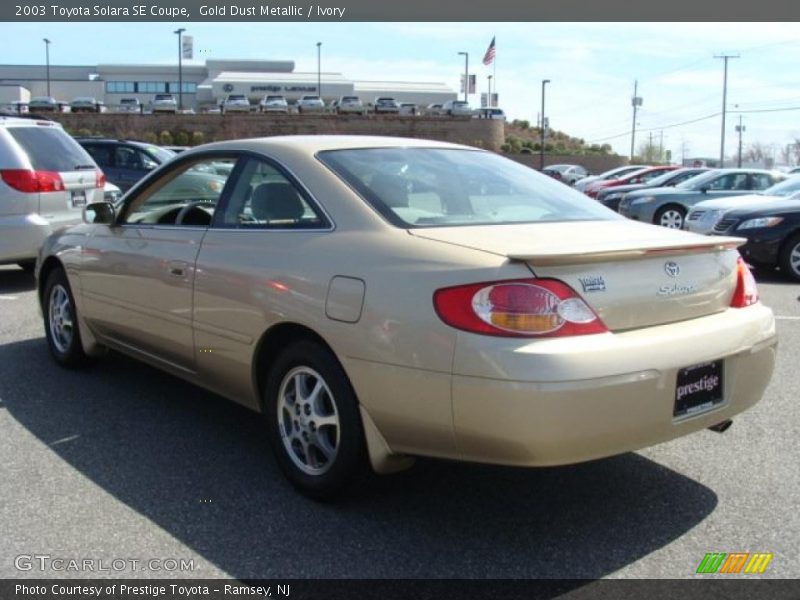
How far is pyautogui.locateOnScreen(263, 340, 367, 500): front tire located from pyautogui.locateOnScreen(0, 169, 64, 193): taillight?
5.92m

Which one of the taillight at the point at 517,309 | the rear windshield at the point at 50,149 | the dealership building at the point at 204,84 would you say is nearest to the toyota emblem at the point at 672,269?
the taillight at the point at 517,309

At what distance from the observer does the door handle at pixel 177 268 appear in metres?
4.18

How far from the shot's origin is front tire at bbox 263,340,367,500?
328cm

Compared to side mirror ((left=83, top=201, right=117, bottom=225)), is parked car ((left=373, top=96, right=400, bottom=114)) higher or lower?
higher

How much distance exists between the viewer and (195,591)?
2.81 m

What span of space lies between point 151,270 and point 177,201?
4.71ft

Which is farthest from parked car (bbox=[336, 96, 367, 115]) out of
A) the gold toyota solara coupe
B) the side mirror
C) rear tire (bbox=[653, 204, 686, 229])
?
the gold toyota solara coupe

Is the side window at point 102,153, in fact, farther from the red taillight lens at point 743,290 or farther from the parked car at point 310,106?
the parked car at point 310,106

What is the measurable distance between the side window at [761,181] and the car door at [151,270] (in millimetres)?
13775

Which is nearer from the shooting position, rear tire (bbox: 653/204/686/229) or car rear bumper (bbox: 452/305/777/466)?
car rear bumper (bbox: 452/305/777/466)

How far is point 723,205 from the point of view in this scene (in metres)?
12.6

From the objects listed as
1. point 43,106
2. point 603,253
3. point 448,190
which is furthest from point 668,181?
point 43,106

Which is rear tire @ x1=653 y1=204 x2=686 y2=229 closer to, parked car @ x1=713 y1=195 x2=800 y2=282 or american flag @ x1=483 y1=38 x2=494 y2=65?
parked car @ x1=713 y1=195 x2=800 y2=282

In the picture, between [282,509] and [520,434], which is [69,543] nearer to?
[282,509]
